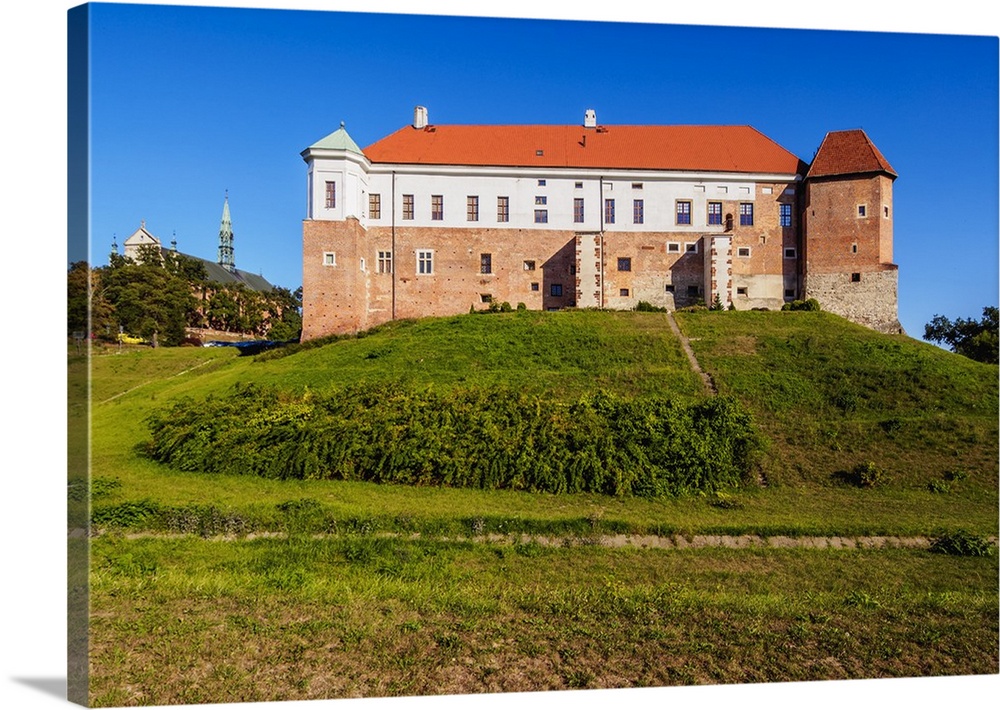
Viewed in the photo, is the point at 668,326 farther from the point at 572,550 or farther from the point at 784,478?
the point at 572,550

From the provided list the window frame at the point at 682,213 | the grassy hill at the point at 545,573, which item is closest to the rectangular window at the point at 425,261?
the window frame at the point at 682,213

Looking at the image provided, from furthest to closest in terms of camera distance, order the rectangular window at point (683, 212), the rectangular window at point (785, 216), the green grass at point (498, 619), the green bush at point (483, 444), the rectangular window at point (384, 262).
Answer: the rectangular window at point (683, 212) < the rectangular window at point (785, 216) < the rectangular window at point (384, 262) < the green bush at point (483, 444) < the green grass at point (498, 619)

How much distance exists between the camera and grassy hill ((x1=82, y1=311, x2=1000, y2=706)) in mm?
5008

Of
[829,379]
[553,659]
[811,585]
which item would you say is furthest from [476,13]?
[829,379]

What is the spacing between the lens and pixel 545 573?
275 inches

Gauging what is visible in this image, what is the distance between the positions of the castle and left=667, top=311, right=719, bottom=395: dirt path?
19.7 feet

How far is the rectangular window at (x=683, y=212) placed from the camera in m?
28.5

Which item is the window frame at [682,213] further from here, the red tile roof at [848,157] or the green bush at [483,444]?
the green bush at [483,444]

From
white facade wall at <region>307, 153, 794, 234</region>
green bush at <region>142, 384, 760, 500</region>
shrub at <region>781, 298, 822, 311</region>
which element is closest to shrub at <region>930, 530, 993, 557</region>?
green bush at <region>142, 384, 760, 500</region>

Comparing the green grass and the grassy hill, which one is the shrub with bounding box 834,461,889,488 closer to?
the grassy hill

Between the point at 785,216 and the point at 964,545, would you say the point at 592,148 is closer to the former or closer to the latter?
the point at 785,216

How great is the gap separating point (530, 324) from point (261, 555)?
47.6ft

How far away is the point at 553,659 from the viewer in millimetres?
5074

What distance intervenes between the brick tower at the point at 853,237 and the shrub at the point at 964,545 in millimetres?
18045
